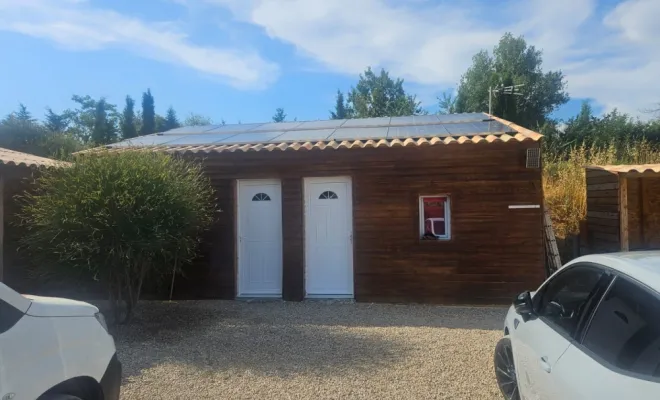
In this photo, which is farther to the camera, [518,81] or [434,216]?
[518,81]

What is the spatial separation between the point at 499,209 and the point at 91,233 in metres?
5.98

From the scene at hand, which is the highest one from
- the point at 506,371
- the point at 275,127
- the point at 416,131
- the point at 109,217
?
the point at 275,127

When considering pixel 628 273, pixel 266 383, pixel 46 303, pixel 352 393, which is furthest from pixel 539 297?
pixel 46 303

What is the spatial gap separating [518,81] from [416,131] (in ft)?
75.2

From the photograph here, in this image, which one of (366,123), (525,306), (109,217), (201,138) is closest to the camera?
(525,306)

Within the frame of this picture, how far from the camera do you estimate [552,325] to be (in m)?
2.91

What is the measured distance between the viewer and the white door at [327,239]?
810cm

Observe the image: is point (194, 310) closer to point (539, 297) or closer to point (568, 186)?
point (539, 297)

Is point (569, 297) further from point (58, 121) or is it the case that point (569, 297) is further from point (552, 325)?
point (58, 121)

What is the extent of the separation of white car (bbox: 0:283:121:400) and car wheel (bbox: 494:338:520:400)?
9.38ft

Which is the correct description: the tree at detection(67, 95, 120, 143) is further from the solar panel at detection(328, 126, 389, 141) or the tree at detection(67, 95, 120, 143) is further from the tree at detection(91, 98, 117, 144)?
the solar panel at detection(328, 126, 389, 141)

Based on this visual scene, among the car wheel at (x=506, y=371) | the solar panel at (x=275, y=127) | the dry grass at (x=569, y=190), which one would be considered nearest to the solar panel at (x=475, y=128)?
the dry grass at (x=569, y=190)

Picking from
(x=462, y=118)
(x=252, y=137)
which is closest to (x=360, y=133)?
(x=252, y=137)

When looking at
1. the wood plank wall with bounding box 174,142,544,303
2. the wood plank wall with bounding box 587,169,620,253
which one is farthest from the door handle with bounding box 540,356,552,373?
the wood plank wall with bounding box 587,169,620,253
